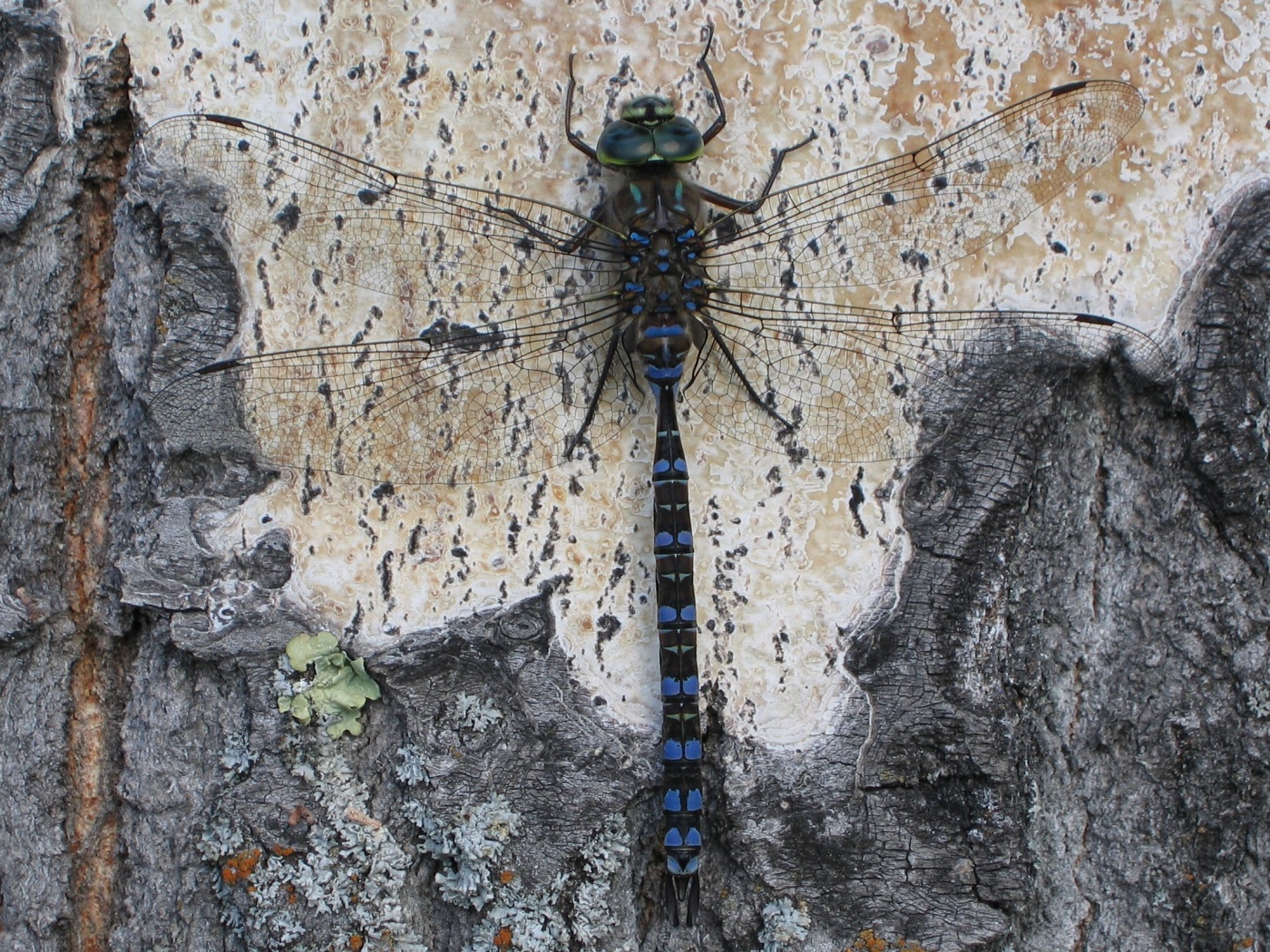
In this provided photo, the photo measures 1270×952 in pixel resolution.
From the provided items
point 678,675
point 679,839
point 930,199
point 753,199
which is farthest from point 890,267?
point 679,839

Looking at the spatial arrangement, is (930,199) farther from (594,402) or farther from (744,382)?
(594,402)

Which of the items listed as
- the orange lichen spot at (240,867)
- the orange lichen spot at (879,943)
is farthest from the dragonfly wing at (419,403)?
the orange lichen spot at (879,943)

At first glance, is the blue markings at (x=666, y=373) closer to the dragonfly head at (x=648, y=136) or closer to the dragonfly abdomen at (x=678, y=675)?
the dragonfly abdomen at (x=678, y=675)

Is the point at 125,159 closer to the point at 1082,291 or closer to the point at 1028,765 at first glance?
the point at 1082,291

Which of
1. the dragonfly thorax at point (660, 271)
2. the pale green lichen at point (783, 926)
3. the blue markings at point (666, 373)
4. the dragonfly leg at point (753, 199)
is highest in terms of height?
the dragonfly leg at point (753, 199)

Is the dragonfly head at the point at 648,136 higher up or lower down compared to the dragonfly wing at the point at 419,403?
higher up

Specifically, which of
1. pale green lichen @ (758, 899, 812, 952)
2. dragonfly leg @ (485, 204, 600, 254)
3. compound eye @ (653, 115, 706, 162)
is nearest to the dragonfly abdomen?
pale green lichen @ (758, 899, 812, 952)

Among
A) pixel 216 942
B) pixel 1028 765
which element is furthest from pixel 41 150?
pixel 1028 765
